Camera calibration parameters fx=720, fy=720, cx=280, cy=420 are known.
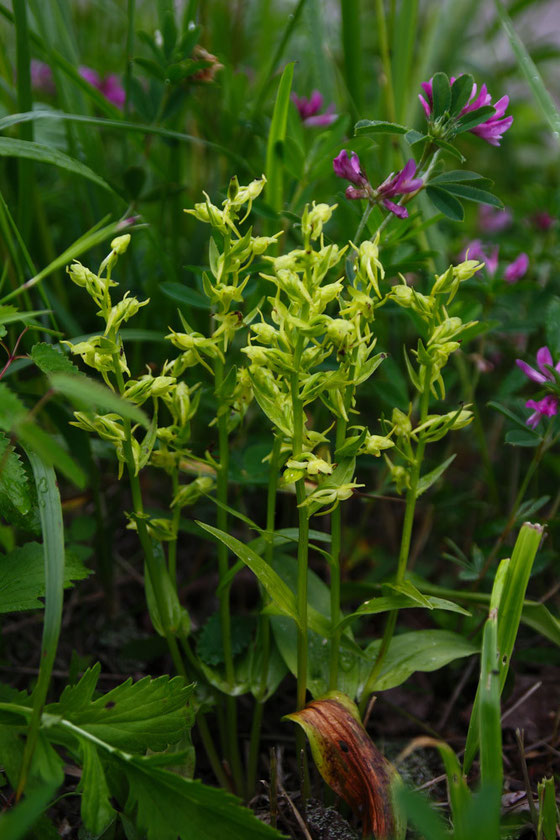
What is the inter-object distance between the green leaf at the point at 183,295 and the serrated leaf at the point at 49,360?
26cm

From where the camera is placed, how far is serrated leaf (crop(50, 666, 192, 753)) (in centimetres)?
88

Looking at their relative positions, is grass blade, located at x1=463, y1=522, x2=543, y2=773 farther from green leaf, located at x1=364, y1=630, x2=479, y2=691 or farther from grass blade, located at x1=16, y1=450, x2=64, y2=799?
grass blade, located at x1=16, y1=450, x2=64, y2=799

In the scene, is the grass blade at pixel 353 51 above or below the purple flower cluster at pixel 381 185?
above

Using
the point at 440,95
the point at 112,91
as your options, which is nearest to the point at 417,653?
the point at 440,95

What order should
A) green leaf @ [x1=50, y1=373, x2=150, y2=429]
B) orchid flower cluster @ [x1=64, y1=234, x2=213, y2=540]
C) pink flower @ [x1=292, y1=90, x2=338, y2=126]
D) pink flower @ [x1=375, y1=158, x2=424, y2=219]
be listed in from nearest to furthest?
green leaf @ [x1=50, y1=373, x2=150, y2=429] → orchid flower cluster @ [x1=64, y1=234, x2=213, y2=540] → pink flower @ [x1=375, y1=158, x2=424, y2=219] → pink flower @ [x1=292, y1=90, x2=338, y2=126]

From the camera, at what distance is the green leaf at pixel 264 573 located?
0.89 meters

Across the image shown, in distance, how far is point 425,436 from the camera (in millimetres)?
952

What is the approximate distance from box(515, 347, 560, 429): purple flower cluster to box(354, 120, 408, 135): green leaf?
404 millimetres

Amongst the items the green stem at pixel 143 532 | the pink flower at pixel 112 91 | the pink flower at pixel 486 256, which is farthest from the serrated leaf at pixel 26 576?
the pink flower at pixel 112 91

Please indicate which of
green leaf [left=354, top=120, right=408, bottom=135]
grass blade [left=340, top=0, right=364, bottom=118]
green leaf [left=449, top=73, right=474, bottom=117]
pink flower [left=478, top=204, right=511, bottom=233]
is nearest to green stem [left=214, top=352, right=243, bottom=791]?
green leaf [left=354, top=120, right=408, bottom=135]

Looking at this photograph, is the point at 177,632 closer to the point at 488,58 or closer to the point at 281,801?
the point at 281,801

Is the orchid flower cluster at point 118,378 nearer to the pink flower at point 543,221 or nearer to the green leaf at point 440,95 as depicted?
the green leaf at point 440,95

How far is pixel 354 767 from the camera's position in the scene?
3.05ft

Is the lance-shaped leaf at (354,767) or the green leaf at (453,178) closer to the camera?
the lance-shaped leaf at (354,767)
